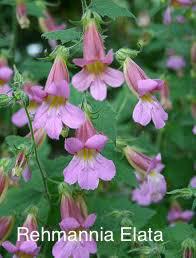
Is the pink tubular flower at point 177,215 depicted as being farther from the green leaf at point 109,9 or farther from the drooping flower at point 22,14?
the green leaf at point 109,9

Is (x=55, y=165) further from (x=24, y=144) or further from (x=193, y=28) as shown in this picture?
(x=193, y=28)

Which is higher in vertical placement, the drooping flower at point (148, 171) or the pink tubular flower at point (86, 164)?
the pink tubular flower at point (86, 164)

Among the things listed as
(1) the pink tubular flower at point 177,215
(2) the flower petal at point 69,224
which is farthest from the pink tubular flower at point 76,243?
(1) the pink tubular flower at point 177,215

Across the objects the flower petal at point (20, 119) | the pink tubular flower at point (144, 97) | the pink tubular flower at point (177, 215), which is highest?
the pink tubular flower at point (144, 97)

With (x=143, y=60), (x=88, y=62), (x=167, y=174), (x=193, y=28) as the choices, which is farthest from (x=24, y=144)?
(x=143, y=60)

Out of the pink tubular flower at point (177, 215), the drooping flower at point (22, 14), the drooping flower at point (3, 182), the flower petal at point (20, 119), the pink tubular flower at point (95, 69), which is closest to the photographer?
the pink tubular flower at point (95, 69)

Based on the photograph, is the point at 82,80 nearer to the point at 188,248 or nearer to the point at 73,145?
the point at 73,145
